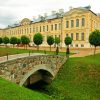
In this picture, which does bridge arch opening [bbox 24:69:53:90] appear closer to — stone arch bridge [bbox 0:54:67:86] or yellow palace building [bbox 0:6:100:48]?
stone arch bridge [bbox 0:54:67:86]

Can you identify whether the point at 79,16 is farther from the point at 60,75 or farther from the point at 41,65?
the point at 41,65

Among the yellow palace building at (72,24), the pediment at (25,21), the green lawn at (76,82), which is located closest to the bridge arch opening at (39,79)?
the green lawn at (76,82)

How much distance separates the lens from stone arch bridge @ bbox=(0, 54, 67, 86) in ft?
61.6

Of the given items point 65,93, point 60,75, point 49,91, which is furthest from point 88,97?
point 60,75

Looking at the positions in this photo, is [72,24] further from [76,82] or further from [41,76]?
[76,82]

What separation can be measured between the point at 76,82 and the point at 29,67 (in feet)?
24.4

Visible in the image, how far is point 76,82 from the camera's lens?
90.1ft

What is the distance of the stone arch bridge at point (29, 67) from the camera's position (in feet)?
61.6

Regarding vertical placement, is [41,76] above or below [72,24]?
below

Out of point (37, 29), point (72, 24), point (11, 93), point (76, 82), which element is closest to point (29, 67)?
point (76, 82)

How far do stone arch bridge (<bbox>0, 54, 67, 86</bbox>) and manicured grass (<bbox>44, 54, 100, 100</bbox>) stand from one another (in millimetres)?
1340

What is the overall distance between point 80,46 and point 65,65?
2909 cm

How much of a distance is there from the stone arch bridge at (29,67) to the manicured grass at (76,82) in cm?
134

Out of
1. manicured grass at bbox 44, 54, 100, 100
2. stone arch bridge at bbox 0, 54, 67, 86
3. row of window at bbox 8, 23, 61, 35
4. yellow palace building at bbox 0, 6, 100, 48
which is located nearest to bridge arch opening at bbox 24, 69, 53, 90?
stone arch bridge at bbox 0, 54, 67, 86
